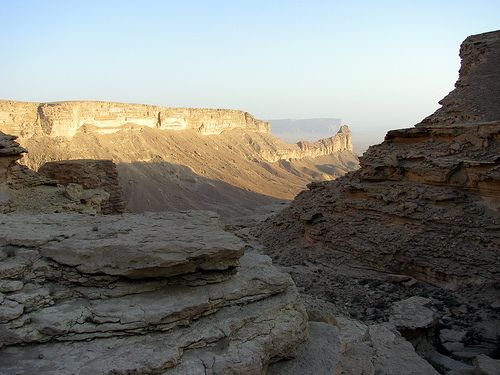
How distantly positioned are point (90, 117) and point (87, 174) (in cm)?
1985

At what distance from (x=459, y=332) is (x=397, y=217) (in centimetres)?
388

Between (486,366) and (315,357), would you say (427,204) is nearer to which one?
(486,366)

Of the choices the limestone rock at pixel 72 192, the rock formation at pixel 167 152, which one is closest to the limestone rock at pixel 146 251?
the limestone rock at pixel 72 192

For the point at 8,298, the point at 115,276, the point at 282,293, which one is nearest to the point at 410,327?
the point at 282,293

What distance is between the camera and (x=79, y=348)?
4.61m

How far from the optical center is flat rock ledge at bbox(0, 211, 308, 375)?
4559mm

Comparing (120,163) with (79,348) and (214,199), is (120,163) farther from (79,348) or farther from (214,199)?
(79,348)

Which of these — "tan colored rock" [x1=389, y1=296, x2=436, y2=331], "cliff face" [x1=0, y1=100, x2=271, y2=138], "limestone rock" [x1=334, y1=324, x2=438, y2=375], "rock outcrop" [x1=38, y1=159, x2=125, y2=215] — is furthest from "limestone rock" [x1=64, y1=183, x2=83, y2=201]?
"cliff face" [x1=0, y1=100, x2=271, y2=138]

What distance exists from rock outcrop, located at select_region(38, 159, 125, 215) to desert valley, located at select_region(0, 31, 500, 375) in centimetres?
5

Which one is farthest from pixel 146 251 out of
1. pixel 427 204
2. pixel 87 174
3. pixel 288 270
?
pixel 87 174

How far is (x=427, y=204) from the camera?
10922 mm

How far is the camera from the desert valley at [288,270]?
484cm

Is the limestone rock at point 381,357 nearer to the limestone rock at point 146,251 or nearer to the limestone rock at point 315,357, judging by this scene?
the limestone rock at point 315,357

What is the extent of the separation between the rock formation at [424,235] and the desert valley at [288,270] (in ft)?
0.13
